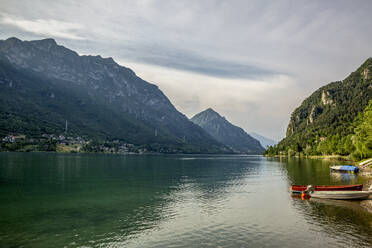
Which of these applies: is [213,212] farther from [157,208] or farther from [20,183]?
[20,183]

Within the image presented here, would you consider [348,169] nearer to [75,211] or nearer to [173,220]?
[173,220]

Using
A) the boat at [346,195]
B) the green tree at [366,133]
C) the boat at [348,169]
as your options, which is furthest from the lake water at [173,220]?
the green tree at [366,133]

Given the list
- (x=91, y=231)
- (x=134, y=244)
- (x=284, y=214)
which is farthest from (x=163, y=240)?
(x=284, y=214)

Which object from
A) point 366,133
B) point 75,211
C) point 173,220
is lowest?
point 173,220

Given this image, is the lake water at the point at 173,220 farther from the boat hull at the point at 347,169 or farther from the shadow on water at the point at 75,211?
the boat hull at the point at 347,169

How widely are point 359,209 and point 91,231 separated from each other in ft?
156

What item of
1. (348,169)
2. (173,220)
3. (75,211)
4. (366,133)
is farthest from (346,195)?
(366,133)

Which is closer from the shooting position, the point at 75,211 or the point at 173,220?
the point at 173,220

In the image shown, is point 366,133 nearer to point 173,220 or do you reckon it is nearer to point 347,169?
point 347,169

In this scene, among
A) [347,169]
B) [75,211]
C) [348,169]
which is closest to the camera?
[75,211]

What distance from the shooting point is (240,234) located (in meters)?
36.3

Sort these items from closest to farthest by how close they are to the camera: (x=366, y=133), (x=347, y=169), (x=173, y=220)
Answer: (x=173, y=220), (x=347, y=169), (x=366, y=133)

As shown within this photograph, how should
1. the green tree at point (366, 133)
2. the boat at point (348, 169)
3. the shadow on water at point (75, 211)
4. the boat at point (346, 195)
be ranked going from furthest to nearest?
the green tree at point (366, 133) < the boat at point (348, 169) < the boat at point (346, 195) < the shadow on water at point (75, 211)

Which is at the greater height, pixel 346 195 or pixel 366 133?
pixel 366 133
